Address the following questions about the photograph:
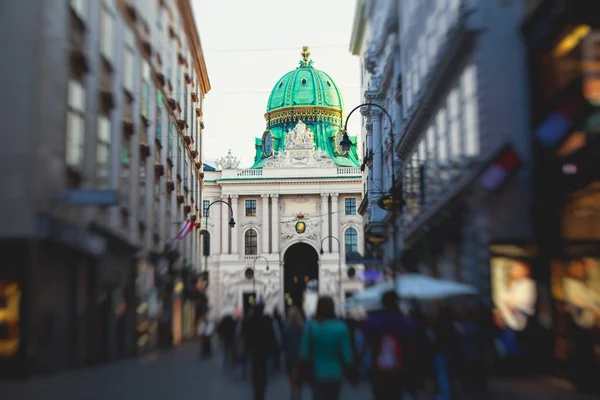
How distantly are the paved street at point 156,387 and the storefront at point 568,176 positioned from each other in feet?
3.21

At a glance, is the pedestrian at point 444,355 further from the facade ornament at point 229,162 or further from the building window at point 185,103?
the facade ornament at point 229,162

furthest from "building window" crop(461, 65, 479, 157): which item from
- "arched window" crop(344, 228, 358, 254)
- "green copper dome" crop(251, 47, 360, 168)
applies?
"green copper dome" crop(251, 47, 360, 168)

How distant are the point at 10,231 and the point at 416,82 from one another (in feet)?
61.7

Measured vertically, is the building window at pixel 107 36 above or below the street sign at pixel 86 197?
above

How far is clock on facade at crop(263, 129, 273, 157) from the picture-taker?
3538 inches

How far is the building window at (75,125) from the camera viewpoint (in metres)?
15.0

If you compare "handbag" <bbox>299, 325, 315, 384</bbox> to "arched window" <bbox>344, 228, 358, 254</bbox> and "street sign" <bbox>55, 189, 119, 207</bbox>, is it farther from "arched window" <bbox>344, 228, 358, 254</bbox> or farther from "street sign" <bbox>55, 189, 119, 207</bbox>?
"arched window" <bbox>344, 228, 358, 254</bbox>

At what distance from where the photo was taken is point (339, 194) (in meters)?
84.1

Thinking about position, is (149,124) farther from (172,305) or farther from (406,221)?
(406,221)

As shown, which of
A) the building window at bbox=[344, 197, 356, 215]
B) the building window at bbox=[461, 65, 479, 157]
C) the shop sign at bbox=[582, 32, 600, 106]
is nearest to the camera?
the shop sign at bbox=[582, 32, 600, 106]

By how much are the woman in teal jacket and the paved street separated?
4.06 metres

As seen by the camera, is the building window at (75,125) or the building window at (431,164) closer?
the building window at (75,125)

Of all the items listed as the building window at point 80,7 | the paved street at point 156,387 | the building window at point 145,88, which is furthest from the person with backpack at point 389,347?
the building window at point 145,88

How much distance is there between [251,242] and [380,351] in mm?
72061
